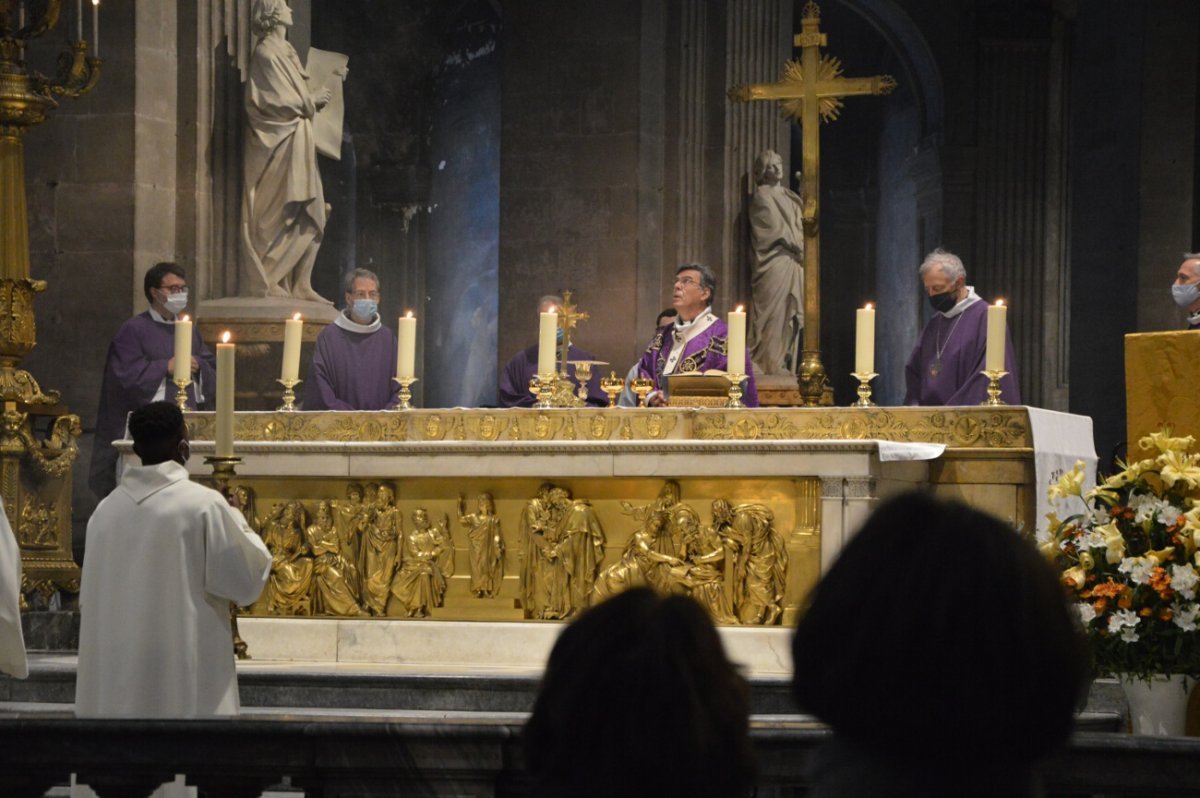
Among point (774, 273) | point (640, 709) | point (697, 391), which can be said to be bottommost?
point (640, 709)

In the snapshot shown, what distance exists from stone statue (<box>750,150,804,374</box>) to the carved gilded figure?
8920 mm

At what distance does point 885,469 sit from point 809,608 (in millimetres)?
5724

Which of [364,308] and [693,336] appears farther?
[364,308]

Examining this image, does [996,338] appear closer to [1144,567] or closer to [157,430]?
[1144,567]

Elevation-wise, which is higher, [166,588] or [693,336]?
[693,336]

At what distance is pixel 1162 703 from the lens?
5406mm

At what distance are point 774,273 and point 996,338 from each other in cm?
914

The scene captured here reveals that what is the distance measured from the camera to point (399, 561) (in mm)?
8227

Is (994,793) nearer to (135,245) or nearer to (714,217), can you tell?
(135,245)

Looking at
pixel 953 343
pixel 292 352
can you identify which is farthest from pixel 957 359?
pixel 292 352

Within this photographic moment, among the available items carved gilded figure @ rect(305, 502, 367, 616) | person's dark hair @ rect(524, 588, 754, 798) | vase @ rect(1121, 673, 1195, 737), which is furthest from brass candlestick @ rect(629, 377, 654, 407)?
person's dark hair @ rect(524, 588, 754, 798)

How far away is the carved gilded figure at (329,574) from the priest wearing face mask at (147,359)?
6.38 feet

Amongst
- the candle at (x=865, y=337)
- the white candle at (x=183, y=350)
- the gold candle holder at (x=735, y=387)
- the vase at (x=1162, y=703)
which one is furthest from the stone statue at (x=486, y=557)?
the vase at (x=1162, y=703)

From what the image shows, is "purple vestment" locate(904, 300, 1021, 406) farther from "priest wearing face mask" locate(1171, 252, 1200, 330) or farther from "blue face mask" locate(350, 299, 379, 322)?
"blue face mask" locate(350, 299, 379, 322)
